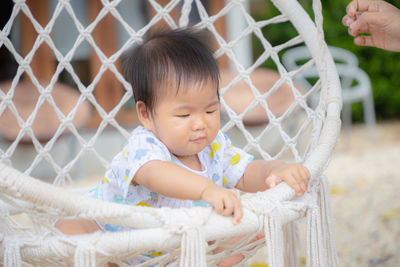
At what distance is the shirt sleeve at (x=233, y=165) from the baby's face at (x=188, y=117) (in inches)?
6.8

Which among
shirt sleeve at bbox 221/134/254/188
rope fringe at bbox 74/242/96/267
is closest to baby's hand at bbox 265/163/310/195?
shirt sleeve at bbox 221/134/254/188

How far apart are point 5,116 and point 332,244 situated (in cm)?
275

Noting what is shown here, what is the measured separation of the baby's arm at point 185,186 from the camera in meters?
0.80

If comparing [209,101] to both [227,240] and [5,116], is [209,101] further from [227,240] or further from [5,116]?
[5,116]

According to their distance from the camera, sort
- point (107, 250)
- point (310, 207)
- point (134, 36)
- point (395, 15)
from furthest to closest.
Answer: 1. point (134, 36)
2. point (395, 15)
3. point (310, 207)
4. point (107, 250)

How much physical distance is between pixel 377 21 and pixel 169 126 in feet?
1.91

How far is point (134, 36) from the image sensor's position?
1.43 m

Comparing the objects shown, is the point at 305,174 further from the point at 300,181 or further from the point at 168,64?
the point at 168,64

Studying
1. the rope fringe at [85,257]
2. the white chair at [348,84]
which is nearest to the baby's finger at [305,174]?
the rope fringe at [85,257]

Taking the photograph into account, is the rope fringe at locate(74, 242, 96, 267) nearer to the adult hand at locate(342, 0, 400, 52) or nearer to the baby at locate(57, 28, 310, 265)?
the baby at locate(57, 28, 310, 265)

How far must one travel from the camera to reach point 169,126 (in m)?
1.01

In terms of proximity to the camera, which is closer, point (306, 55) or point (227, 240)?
point (227, 240)

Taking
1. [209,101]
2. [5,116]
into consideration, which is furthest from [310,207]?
[5,116]

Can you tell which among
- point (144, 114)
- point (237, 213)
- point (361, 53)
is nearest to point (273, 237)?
point (237, 213)
